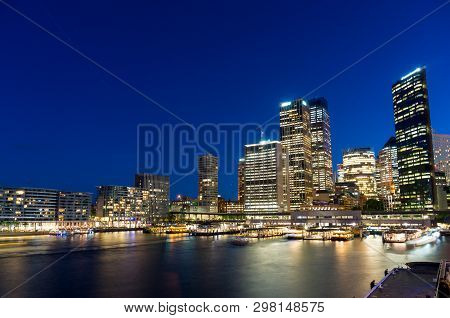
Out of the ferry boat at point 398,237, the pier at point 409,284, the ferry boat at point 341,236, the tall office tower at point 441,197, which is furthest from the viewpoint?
the tall office tower at point 441,197

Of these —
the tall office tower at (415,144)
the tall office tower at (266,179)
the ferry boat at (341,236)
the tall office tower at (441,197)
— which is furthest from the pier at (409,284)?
the tall office tower at (266,179)

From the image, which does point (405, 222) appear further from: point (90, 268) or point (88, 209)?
point (88, 209)

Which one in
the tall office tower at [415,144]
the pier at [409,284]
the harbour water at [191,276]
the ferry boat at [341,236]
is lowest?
the ferry boat at [341,236]

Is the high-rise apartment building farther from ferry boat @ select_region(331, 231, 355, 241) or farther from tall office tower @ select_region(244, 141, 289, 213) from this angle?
ferry boat @ select_region(331, 231, 355, 241)

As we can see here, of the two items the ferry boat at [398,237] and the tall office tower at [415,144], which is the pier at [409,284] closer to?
the ferry boat at [398,237]

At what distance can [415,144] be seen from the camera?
168 meters

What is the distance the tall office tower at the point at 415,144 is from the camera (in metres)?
162

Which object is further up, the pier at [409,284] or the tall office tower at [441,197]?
the tall office tower at [441,197]

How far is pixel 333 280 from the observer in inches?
1158

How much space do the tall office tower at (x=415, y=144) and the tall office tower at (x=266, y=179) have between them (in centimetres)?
5415

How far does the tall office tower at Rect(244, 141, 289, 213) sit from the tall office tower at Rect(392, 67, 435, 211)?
178 ft

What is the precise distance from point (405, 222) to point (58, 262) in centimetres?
9748

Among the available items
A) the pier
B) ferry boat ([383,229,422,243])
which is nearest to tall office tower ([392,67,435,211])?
ferry boat ([383,229,422,243])
